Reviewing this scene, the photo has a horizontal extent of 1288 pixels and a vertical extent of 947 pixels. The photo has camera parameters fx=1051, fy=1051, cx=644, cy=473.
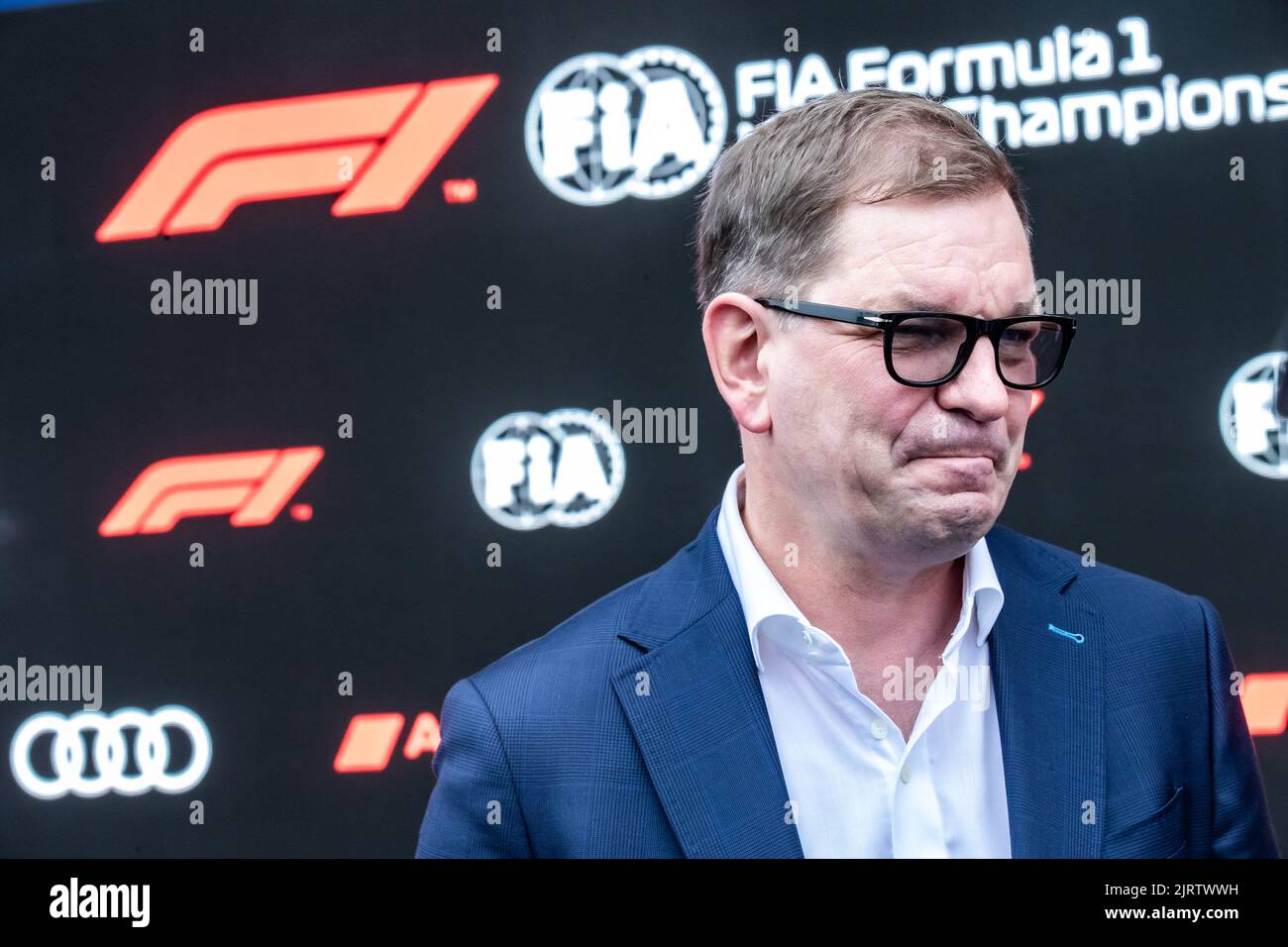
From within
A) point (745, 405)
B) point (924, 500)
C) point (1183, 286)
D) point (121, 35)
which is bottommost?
point (924, 500)

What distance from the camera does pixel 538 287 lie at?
253cm

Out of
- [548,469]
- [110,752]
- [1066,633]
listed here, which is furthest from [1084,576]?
[110,752]

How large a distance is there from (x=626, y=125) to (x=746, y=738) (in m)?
1.65

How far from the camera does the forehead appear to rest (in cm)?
126

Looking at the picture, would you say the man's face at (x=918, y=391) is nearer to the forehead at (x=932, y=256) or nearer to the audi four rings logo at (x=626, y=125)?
the forehead at (x=932, y=256)

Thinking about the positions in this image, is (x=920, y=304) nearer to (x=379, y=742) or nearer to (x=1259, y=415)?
(x=1259, y=415)

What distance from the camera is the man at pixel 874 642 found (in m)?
1.27

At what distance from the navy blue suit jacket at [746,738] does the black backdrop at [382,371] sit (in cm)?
105

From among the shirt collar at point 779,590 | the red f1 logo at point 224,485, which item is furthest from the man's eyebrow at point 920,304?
the red f1 logo at point 224,485
